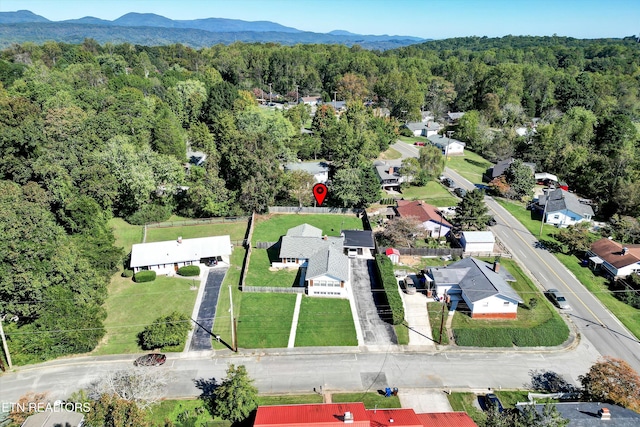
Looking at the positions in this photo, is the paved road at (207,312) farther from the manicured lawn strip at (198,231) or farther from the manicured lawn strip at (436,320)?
the manicured lawn strip at (436,320)

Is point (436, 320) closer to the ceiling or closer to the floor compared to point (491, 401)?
closer to the ceiling

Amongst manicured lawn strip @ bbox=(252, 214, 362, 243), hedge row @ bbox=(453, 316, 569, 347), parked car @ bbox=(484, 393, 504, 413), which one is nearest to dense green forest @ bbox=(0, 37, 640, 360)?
manicured lawn strip @ bbox=(252, 214, 362, 243)

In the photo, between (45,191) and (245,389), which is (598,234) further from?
(45,191)

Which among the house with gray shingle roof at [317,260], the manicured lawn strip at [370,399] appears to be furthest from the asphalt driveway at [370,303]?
the manicured lawn strip at [370,399]

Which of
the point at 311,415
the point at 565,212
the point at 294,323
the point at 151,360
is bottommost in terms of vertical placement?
the point at 151,360

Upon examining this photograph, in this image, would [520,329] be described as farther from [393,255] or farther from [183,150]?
[183,150]

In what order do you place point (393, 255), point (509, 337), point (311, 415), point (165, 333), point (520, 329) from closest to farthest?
point (311, 415)
point (165, 333)
point (509, 337)
point (520, 329)
point (393, 255)

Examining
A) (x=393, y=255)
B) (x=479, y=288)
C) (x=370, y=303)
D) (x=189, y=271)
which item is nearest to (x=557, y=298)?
(x=479, y=288)
